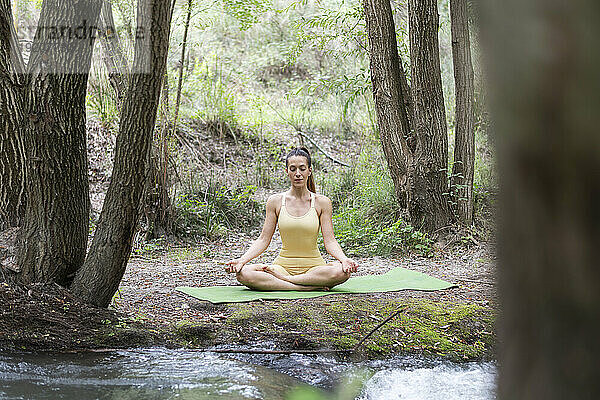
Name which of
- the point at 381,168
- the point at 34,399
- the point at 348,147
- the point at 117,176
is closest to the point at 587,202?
the point at 34,399

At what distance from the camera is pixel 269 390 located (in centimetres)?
270

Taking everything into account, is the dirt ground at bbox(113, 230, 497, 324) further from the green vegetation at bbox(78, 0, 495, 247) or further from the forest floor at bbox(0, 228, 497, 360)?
the green vegetation at bbox(78, 0, 495, 247)

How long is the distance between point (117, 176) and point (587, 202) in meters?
3.42

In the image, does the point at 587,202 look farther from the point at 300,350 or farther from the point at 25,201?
the point at 25,201

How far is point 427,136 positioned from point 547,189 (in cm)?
708

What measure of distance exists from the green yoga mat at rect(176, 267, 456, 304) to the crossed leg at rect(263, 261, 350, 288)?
87 millimetres

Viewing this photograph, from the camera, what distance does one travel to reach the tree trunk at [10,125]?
3645mm

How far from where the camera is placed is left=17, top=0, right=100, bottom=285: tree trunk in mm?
3514

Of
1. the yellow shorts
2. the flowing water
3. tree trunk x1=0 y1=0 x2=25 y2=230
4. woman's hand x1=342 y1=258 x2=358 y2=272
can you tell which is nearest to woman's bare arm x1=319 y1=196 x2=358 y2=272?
the yellow shorts

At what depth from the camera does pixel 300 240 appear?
17.2 feet

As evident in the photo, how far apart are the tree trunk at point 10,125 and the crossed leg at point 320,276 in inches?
78.5

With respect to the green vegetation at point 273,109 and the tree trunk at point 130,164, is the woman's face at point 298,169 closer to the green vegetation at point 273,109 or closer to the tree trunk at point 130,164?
the tree trunk at point 130,164

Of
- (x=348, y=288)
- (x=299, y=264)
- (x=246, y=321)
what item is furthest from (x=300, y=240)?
(x=246, y=321)

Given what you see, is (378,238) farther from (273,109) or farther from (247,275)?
(273,109)
